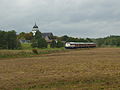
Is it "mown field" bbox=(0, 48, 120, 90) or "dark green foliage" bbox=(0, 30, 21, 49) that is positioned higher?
"dark green foliage" bbox=(0, 30, 21, 49)

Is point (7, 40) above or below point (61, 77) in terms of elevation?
above

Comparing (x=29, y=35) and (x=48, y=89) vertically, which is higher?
(x=29, y=35)

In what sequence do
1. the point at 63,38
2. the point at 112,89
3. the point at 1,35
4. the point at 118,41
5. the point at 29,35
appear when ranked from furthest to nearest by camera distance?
the point at 63,38
the point at 118,41
the point at 29,35
the point at 1,35
the point at 112,89

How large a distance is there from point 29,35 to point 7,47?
60.8 meters

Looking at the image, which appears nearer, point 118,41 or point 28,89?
point 28,89

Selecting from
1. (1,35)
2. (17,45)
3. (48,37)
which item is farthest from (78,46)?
(48,37)

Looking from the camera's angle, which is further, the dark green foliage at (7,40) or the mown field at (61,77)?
the dark green foliage at (7,40)

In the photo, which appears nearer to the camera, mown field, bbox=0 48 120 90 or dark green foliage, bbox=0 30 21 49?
mown field, bbox=0 48 120 90

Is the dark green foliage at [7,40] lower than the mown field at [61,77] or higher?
higher

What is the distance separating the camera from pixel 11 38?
255 ft

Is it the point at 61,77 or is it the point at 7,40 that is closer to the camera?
the point at 61,77

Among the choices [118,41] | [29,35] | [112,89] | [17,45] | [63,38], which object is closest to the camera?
[112,89]

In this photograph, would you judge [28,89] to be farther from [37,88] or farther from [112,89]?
[112,89]

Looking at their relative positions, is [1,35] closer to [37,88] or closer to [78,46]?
[78,46]
